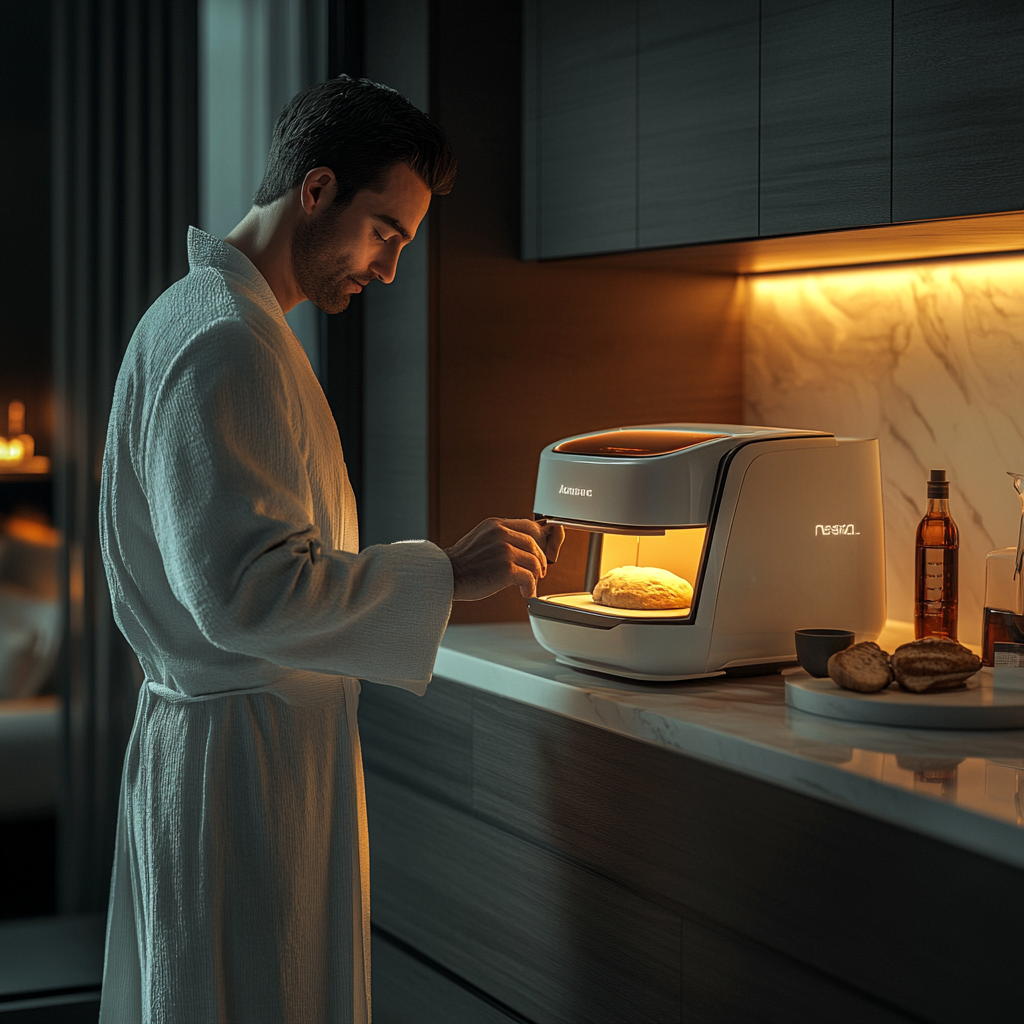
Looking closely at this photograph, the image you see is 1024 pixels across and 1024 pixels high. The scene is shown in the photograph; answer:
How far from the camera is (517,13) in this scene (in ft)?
6.94

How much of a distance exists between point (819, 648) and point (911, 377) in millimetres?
752

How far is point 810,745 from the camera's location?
127 cm

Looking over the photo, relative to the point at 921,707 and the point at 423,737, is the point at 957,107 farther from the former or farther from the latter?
the point at 423,737

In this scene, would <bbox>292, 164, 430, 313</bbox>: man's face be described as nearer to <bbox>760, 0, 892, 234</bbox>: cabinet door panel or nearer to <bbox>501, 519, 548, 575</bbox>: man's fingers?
<bbox>501, 519, 548, 575</bbox>: man's fingers

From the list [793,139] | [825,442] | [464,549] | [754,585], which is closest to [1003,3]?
[793,139]

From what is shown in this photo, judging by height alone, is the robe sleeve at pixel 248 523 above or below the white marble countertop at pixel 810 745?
above

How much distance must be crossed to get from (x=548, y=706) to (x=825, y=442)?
54cm

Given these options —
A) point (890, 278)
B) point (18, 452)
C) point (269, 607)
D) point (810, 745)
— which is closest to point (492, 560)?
point (269, 607)

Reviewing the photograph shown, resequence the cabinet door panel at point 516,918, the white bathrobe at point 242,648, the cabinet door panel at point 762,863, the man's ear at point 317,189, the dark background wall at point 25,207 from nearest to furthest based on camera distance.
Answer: the cabinet door panel at point 762,863
the white bathrobe at point 242,648
the man's ear at point 317,189
the cabinet door panel at point 516,918
the dark background wall at point 25,207

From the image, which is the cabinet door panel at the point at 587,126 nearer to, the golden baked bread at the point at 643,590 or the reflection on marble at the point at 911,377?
the reflection on marble at the point at 911,377

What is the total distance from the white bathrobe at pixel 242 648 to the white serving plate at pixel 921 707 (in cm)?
Answer: 47

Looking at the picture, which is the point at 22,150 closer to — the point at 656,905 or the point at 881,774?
the point at 656,905

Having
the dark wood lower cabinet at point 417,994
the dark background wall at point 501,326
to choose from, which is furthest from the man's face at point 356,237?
the dark wood lower cabinet at point 417,994

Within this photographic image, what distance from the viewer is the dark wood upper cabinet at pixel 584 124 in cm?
193
